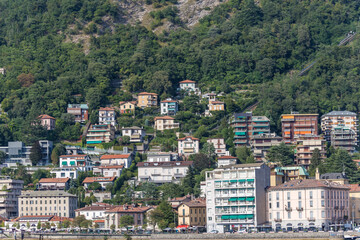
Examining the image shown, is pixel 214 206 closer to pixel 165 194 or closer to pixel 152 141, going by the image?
pixel 165 194

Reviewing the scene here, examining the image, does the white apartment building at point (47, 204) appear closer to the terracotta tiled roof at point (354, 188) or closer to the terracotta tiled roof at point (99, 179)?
the terracotta tiled roof at point (99, 179)

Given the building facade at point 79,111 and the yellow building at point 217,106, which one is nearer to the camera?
the yellow building at point 217,106

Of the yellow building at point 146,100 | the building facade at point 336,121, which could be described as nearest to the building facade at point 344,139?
the building facade at point 336,121

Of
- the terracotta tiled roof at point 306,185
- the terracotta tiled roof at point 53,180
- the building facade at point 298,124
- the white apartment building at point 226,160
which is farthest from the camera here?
the building facade at point 298,124

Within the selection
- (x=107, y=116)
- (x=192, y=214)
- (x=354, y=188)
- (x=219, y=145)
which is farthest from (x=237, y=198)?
(x=107, y=116)

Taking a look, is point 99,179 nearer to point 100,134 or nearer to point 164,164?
point 164,164

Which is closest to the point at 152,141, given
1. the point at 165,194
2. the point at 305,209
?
the point at 165,194
